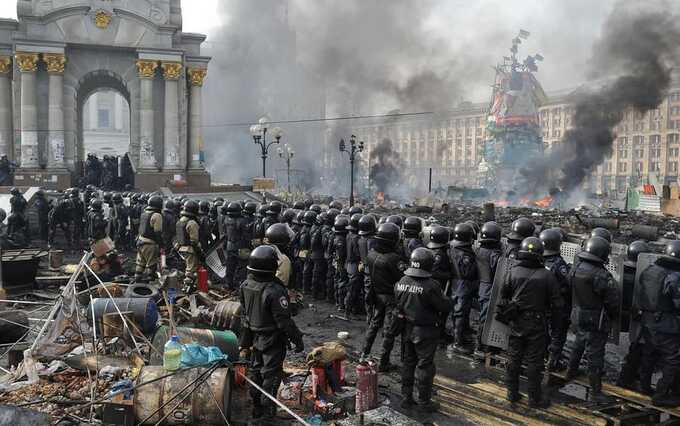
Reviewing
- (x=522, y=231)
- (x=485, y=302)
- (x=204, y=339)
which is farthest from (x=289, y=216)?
(x=204, y=339)

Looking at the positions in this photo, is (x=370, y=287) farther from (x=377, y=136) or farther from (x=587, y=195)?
(x=377, y=136)

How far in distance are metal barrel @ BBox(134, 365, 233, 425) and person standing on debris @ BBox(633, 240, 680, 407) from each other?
16.0 ft

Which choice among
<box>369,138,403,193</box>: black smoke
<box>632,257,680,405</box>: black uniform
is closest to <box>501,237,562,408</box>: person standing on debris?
<box>632,257,680,405</box>: black uniform

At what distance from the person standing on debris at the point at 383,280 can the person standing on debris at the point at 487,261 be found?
59.4 inches

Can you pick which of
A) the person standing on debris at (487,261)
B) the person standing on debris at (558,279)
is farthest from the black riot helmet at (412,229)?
the person standing on debris at (558,279)

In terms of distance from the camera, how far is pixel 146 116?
3388cm

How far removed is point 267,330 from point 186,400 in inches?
41.3

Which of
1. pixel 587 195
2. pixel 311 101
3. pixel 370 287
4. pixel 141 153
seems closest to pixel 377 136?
pixel 311 101

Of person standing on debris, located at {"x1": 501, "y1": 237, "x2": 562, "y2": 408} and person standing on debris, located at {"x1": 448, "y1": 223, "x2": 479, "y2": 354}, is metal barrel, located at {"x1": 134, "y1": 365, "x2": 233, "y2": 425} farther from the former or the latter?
person standing on debris, located at {"x1": 448, "y1": 223, "x2": 479, "y2": 354}

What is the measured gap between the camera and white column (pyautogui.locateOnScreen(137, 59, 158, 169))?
33.4 meters

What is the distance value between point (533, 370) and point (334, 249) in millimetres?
5865

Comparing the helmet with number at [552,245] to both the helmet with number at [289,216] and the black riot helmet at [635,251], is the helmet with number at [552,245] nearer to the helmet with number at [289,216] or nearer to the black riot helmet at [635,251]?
the black riot helmet at [635,251]

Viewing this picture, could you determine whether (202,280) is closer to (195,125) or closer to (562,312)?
(562,312)

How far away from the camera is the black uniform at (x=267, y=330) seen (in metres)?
5.97
